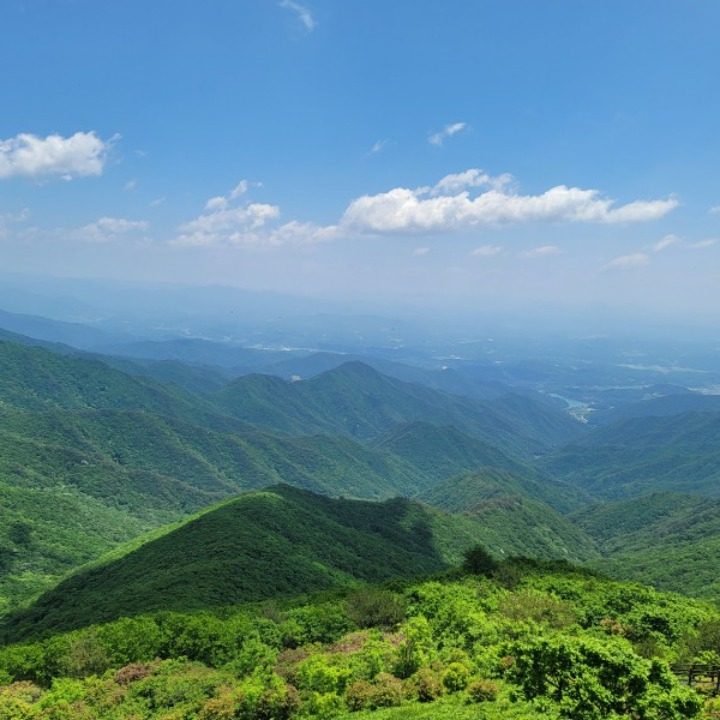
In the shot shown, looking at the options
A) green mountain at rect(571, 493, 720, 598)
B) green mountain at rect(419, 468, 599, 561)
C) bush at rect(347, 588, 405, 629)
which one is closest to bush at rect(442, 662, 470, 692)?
bush at rect(347, 588, 405, 629)

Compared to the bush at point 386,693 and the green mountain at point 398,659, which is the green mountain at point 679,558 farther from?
the bush at point 386,693

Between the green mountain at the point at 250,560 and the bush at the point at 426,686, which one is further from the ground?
the bush at the point at 426,686

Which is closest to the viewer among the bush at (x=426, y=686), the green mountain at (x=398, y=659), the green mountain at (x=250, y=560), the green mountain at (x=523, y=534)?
the green mountain at (x=398, y=659)

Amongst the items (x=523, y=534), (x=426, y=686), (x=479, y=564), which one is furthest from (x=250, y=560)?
(x=523, y=534)

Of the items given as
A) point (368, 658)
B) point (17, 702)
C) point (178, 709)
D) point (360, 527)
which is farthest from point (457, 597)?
point (360, 527)

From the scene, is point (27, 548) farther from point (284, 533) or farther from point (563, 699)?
point (563, 699)

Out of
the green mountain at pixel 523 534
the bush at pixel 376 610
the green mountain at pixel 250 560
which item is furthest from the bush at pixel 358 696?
the green mountain at pixel 523 534

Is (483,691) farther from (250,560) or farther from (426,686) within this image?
(250,560)

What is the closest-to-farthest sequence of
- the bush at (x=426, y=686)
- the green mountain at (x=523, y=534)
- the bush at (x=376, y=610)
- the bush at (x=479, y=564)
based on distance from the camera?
the bush at (x=426, y=686)
the bush at (x=376, y=610)
the bush at (x=479, y=564)
the green mountain at (x=523, y=534)
